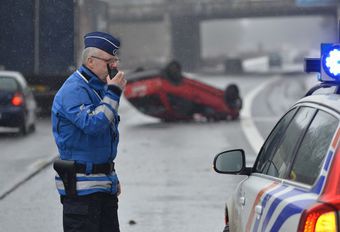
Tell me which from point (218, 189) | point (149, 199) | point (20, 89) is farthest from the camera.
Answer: point (20, 89)

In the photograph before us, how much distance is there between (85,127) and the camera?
19.6 ft

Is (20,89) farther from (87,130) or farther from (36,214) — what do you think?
(87,130)

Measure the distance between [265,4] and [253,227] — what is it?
3510 inches

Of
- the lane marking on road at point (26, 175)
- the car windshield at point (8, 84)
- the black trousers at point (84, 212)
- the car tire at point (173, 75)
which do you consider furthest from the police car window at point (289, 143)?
the car tire at point (173, 75)

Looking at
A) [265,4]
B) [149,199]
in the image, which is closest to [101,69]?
[149,199]

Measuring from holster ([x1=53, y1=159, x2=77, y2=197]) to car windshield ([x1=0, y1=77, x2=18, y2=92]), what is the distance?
17723 millimetres

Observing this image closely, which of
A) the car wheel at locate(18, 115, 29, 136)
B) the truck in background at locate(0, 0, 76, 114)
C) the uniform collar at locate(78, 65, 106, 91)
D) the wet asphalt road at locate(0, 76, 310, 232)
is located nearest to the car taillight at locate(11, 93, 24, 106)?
the car wheel at locate(18, 115, 29, 136)

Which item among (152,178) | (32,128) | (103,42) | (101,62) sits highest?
(103,42)

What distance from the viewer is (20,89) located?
23688 millimetres

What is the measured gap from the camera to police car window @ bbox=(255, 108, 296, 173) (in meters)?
5.79

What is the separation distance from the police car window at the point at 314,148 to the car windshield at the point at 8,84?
748 inches

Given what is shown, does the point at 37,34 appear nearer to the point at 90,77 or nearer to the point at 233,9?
the point at 90,77

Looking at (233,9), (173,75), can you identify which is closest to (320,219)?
(173,75)

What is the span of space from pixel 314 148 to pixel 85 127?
158 cm
